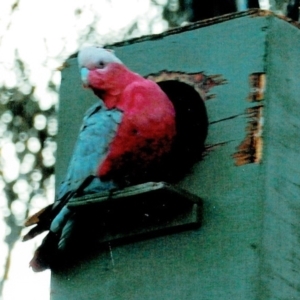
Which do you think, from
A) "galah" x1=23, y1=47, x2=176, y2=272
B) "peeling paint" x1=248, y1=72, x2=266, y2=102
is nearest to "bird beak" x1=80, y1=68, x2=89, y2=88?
"galah" x1=23, y1=47, x2=176, y2=272

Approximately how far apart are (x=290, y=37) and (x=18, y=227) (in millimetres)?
2167

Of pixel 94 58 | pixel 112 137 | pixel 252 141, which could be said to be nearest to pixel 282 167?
pixel 252 141

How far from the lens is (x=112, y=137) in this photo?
88.3 inches

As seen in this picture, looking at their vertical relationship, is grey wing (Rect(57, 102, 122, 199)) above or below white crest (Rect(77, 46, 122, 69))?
below

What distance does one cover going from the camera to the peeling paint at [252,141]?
2229 mm

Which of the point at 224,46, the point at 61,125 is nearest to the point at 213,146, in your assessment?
the point at 224,46

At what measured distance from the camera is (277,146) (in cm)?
224

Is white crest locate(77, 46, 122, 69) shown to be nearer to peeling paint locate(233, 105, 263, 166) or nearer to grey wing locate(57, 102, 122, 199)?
grey wing locate(57, 102, 122, 199)

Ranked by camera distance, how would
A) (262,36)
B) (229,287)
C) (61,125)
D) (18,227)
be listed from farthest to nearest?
(18,227), (61,125), (262,36), (229,287)

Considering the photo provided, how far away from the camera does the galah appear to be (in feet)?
7.32

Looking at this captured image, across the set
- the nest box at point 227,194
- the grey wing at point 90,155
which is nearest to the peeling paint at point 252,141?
the nest box at point 227,194

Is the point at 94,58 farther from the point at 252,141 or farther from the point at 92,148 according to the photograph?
the point at 252,141

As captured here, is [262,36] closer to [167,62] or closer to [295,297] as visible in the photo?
[167,62]

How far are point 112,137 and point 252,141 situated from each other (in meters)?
0.29
